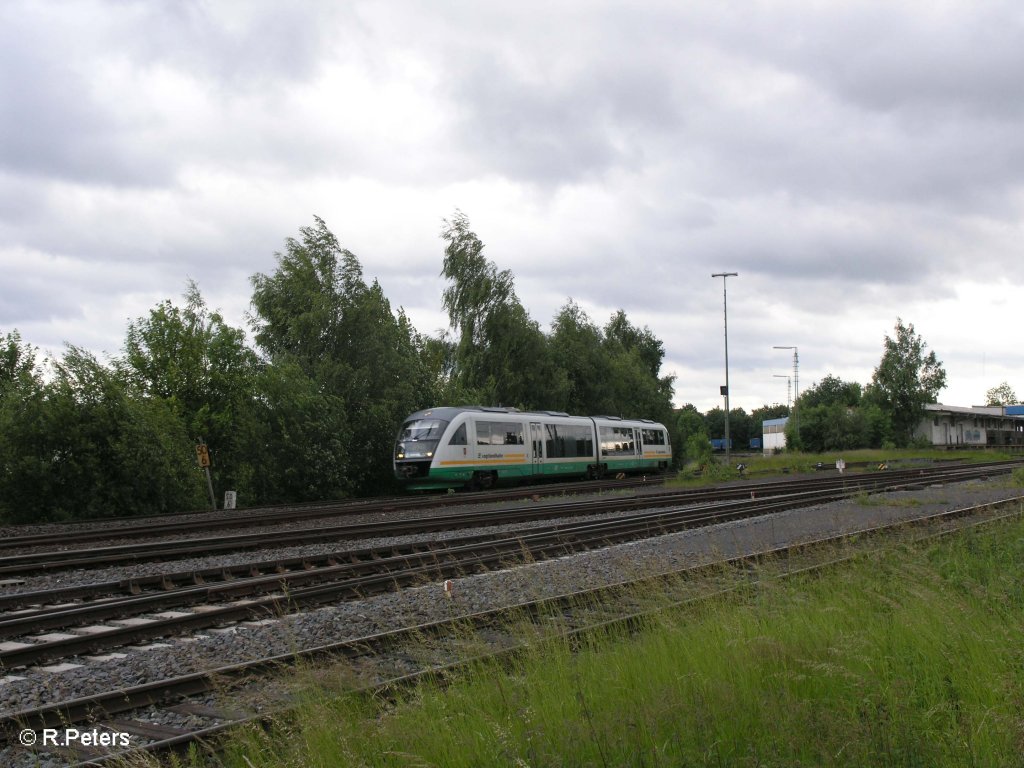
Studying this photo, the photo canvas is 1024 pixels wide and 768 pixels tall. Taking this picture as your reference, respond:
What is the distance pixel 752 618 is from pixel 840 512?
1243 centimetres

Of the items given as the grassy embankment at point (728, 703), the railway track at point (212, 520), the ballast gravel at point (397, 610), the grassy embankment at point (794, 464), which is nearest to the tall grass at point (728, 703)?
the grassy embankment at point (728, 703)

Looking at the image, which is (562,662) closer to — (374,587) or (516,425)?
(374,587)

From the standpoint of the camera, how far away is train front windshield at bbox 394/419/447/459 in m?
27.0

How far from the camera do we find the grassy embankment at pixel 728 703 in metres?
3.89

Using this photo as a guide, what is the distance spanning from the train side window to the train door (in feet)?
12.8

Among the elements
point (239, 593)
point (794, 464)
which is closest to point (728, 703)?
point (239, 593)

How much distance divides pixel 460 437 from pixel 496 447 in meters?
1.94

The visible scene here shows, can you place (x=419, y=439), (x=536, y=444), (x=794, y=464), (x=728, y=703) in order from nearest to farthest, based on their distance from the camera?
(x=728, y=703)
(x=419, y=439)
(x=536, y=444)
(x=794, y=464)

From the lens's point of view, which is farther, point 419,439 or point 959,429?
point 959,429

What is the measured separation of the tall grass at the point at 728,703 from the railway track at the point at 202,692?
0.37 meters

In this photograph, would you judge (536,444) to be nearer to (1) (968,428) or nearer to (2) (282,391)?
(2) (282,391)

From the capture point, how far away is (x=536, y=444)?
30906mm

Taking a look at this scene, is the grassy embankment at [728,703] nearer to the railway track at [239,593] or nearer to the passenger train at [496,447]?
the railway track at [239,593]

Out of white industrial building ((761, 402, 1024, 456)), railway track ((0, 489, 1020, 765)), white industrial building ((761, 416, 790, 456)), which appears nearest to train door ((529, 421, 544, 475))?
railway track ((0, 489, 1020, 765))
